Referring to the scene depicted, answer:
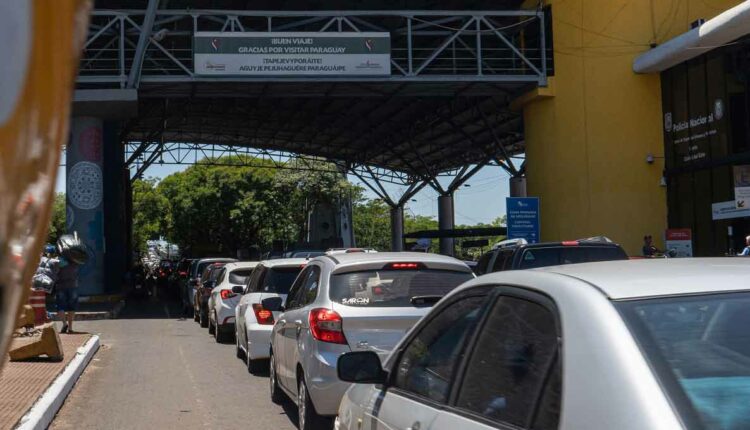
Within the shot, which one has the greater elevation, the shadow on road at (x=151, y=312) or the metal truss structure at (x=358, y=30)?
the metal truss structure at (x=358, y=30)

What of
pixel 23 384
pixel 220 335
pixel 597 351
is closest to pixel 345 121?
pixel 220 335

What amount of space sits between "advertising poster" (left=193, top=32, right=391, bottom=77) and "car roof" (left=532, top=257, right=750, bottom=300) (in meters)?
22.6

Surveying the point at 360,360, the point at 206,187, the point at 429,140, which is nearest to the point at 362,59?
the point at 429,140

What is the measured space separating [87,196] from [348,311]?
72.9ft

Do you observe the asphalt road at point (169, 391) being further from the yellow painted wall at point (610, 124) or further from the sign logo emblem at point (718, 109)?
the sign logo emblem at point (718, 109)

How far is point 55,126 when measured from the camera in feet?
5.04

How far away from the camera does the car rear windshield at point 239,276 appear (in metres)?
17.8

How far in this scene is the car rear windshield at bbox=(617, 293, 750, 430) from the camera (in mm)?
2498

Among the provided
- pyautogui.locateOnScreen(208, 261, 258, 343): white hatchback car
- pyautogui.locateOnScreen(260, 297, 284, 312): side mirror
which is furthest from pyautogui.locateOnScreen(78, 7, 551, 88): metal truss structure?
pyautogui.locateOnScreen(260, 297, 284, 312): side mirror

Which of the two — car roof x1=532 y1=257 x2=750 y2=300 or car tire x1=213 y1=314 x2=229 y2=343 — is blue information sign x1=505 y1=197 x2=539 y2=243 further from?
car roof x1=532 y1=257 x2=750 y2=300

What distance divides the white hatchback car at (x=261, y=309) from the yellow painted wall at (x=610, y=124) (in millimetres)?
14278

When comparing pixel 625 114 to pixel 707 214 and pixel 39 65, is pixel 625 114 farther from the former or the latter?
pixel 39 65

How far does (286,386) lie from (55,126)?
779 centimetres

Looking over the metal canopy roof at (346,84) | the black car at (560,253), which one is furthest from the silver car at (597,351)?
the metal canopy roof at (346,84)
